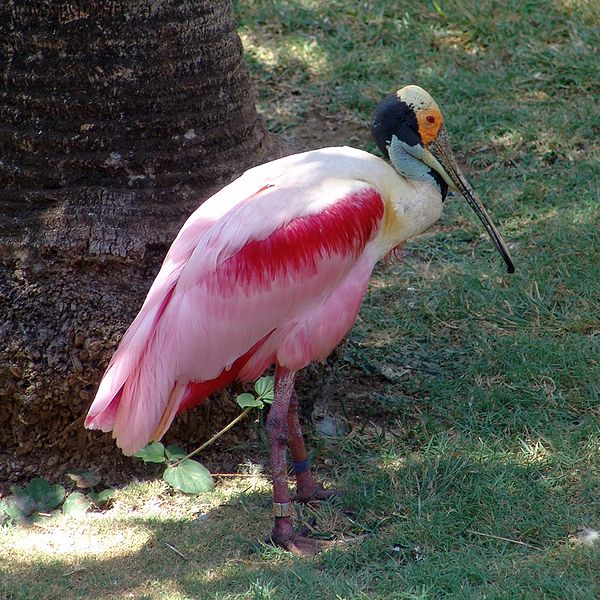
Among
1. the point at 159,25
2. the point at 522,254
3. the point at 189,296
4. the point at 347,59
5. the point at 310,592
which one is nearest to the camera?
the point at 310,592

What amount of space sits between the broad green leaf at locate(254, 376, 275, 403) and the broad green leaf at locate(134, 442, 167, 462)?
509 mm

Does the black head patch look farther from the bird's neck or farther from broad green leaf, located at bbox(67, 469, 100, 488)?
broad green leaf, located at bbox(67, 469, 100, 488)

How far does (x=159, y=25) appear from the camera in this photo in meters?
4.66

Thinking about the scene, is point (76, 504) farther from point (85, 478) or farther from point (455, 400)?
point (455, 400)

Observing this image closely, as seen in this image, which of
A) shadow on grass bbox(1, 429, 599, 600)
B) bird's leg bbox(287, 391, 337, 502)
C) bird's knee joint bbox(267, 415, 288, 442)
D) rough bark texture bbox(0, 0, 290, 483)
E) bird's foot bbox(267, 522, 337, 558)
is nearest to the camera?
shadow on grass bbox(1, 429, 599, 600)

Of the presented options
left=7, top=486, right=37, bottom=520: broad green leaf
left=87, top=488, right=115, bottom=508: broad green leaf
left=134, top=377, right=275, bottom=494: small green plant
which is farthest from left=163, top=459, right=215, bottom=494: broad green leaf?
left=7, top=486, right=37, bottom=520: broad green leaf

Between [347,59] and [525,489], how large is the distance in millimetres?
5113

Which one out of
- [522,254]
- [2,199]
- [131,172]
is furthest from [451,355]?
[2,199]

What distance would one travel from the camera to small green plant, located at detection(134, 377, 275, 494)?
15.2 ft

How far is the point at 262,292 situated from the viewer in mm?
4316

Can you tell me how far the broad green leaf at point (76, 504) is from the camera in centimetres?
472

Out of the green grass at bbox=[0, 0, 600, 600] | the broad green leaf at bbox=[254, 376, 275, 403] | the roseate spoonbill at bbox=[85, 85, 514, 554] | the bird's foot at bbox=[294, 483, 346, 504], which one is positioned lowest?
the bird's foot at bbox=[294, 483, 346, 504]

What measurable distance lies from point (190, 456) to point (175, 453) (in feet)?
0.29

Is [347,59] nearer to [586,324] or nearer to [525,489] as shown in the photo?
[586,324]
